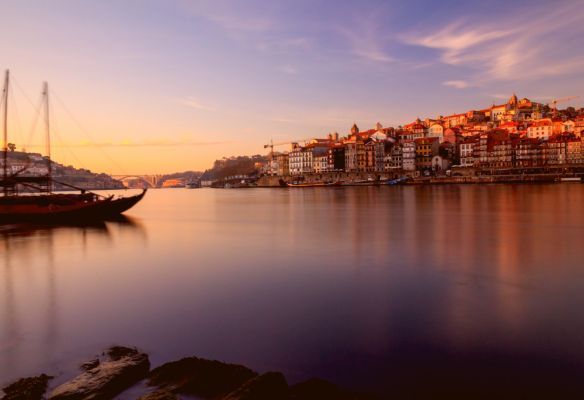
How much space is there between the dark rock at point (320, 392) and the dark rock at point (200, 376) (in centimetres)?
74

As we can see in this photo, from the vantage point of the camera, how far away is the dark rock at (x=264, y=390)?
444 cm

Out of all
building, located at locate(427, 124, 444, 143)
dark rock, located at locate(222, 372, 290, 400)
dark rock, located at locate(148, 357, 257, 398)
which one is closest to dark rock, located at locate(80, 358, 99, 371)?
dark rock, located at locate(148, 357, 257, 398)

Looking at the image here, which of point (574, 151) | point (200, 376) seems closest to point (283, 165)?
point (574, 151)

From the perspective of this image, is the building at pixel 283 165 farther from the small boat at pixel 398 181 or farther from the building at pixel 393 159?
the small boat at pixel 398 181

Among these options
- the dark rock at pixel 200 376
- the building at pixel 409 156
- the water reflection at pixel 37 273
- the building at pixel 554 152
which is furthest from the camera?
the building at pixel 409 156

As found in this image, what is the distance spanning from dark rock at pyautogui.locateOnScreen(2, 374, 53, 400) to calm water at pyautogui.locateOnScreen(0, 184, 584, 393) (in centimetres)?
26

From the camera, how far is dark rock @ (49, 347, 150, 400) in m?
5.02

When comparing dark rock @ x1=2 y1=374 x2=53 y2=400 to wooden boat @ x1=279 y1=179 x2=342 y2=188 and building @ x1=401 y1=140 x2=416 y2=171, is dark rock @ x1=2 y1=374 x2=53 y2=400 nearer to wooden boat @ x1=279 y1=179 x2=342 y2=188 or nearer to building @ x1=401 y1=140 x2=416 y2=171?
building @ x1=401 y1=140 x2=416 y2=171

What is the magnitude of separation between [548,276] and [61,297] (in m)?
11.6

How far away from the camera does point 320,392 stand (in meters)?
4.91

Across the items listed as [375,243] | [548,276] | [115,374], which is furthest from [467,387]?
[375,243]

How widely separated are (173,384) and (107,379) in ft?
2.60

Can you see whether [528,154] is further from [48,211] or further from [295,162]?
[48,211]

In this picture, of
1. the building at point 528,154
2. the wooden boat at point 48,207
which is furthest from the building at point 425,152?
the wooden boat at point 48,207
